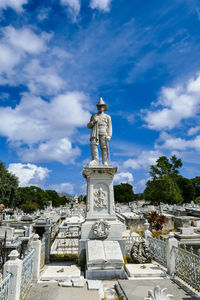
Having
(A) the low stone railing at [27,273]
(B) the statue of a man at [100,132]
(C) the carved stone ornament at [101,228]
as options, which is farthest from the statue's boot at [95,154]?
(A) the low stone railing at [27,273]

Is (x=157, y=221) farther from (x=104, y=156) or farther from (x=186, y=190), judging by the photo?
(x=186, y=190)

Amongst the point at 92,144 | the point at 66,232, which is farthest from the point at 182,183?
the point at 92,144

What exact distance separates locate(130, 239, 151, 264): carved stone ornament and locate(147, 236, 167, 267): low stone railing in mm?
472

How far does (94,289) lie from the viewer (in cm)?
561

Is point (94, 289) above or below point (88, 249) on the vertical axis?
below

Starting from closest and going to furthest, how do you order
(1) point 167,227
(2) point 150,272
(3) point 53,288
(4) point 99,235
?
(3) point 53,288 < (2) point 150,272 < (4) point 99,235 < (1) point 167,227

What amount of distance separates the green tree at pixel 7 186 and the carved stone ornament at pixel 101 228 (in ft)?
117

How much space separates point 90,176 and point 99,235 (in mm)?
2339

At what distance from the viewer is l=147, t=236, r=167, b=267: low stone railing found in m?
7.50

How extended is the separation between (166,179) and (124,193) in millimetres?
43504

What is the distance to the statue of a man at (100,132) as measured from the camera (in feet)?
30.5

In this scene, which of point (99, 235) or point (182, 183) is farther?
point (182, 183)

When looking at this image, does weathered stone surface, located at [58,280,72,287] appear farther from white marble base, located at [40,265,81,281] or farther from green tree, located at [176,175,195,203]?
green tree, located at [176,175,195,203]

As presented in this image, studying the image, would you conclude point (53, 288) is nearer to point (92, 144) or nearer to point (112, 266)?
point (112, 266)
